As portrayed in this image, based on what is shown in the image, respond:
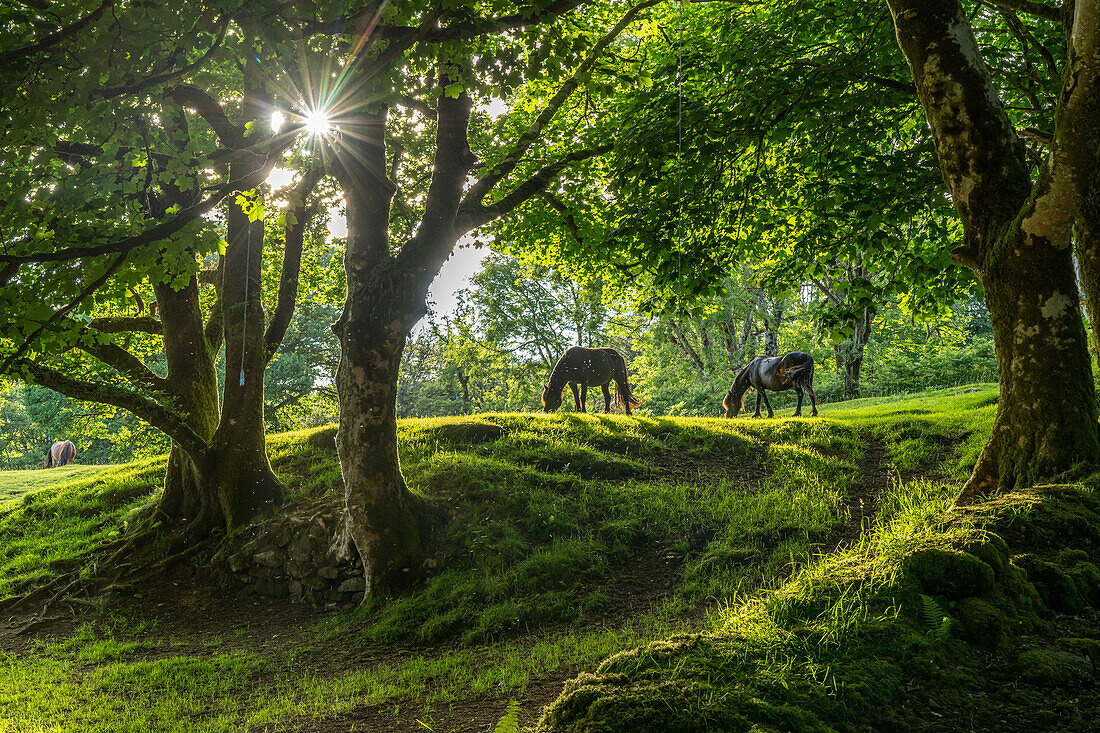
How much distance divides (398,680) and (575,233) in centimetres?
908

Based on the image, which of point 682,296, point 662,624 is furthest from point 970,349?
point 662,624

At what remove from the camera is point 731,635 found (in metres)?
3.04

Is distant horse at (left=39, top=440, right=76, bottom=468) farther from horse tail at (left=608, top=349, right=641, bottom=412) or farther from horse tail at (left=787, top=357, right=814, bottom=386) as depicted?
horse tail at (left=787, top=357, right=814, bottom=386)

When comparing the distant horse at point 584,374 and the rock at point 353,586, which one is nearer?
the rock at point 353,586

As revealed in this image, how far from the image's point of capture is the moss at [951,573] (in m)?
3.12

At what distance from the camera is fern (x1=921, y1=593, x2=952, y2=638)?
9.30 feet

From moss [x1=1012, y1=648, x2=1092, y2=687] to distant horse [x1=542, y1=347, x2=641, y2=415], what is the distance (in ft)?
51.0

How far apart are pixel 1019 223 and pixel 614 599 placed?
5876mm

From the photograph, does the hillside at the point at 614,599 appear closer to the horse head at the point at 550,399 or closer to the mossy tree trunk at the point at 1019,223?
the mossy tree trunk at the point at 1019,223

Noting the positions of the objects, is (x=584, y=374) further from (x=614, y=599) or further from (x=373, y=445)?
(x=614, y=599)

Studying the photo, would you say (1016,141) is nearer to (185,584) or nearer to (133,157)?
(133,157)

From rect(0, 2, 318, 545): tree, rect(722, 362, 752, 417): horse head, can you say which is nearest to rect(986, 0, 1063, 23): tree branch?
rect(0, 2, 318, 545): tree

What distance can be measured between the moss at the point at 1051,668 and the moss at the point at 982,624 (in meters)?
0.23

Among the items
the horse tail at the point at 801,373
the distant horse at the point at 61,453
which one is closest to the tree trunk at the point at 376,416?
the horse tail at the point at 801,373
